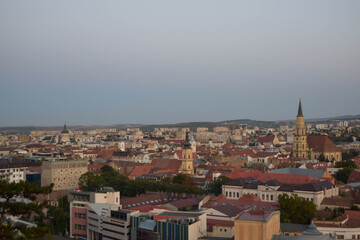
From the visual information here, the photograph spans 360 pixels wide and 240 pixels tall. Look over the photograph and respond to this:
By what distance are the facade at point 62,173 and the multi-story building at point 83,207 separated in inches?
930

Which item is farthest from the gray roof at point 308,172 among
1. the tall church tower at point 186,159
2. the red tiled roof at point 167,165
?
the red tiled roof at point 167,165

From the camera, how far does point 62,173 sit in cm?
6259

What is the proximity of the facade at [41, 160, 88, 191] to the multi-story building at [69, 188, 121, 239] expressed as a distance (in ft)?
77.5

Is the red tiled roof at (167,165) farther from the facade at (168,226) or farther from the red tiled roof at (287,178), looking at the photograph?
the facade at (168,226)

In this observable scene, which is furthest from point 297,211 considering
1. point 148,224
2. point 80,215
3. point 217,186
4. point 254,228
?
point 80,215

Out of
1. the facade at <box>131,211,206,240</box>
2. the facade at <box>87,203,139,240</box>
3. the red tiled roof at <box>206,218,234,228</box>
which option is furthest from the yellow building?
the facade at <box>87,203,139,240</box>

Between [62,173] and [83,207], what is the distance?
26.4 meters

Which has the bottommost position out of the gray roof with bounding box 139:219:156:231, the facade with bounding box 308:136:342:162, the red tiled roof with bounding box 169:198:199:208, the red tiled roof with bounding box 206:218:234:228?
the red tiled roof with bounding box 206:218:234:228

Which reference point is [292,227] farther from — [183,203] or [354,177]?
[354,177]

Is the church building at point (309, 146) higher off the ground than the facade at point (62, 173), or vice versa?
the church building at point (309, 146)

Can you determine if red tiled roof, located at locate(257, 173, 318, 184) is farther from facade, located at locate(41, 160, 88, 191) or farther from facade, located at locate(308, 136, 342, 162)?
facade, located at locate(308, 136, 342, 162)

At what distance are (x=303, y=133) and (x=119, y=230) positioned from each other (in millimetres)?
55720

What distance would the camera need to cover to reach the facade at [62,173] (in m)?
61.2

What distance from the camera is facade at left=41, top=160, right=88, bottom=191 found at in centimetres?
6119
